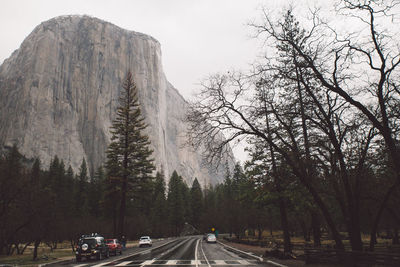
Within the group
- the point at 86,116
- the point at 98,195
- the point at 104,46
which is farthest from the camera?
the point at 104,46

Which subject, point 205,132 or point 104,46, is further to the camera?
point 104,46

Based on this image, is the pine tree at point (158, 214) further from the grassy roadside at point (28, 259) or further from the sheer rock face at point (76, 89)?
the grassy roadside at point (28, 259)

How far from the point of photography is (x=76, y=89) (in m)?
130

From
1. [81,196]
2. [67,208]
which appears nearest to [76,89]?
[81,196]

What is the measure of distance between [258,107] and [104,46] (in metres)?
136

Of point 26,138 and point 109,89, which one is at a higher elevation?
point 109,89

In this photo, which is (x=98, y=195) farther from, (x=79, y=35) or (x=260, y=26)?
(x=79, y=35)

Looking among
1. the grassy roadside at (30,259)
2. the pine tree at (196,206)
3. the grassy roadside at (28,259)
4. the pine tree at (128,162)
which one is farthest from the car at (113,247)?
the pine tree at (196,206)

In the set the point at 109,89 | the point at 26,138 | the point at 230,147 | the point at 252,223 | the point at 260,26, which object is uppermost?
the point at 109,89

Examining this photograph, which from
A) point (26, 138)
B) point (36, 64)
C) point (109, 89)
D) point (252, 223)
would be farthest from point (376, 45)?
point (36, 64)

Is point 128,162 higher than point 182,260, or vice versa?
point 128,162

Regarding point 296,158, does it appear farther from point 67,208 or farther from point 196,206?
point 196,206

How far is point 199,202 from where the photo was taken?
10806 centimetres

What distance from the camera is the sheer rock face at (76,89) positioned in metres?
116
